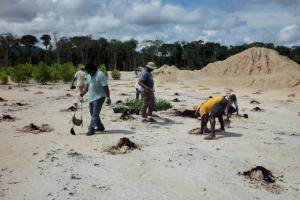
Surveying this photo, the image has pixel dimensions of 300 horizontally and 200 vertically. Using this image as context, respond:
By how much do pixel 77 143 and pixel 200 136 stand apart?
2835 mm

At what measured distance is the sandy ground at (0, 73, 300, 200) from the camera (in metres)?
6.70

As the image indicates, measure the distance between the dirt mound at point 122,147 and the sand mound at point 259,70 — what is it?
23.5 m

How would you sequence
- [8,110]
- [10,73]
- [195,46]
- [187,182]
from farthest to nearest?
[195,46], [10,73], [8,110], [187,182]

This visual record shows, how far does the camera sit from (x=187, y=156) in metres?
8.54

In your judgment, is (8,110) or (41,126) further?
(8,110)

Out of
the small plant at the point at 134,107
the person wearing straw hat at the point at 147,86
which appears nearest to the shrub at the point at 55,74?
the small plant at the point at 134,107

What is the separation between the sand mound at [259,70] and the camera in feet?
104

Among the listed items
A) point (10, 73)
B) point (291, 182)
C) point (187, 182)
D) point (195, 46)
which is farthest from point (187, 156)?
point (195, 46)

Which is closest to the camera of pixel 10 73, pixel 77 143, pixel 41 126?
pixel 77 143

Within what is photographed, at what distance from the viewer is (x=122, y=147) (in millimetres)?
8953

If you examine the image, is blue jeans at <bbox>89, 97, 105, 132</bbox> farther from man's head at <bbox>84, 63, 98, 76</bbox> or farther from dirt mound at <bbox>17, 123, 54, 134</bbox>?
dirt mound at <bbox>17, 123, 54, 134</bbox>

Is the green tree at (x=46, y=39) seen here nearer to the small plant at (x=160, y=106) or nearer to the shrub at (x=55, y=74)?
the shrub at (x=55, y=74)

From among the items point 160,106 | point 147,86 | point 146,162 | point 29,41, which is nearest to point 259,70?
point 160,106

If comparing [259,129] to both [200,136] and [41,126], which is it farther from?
[41,126]
